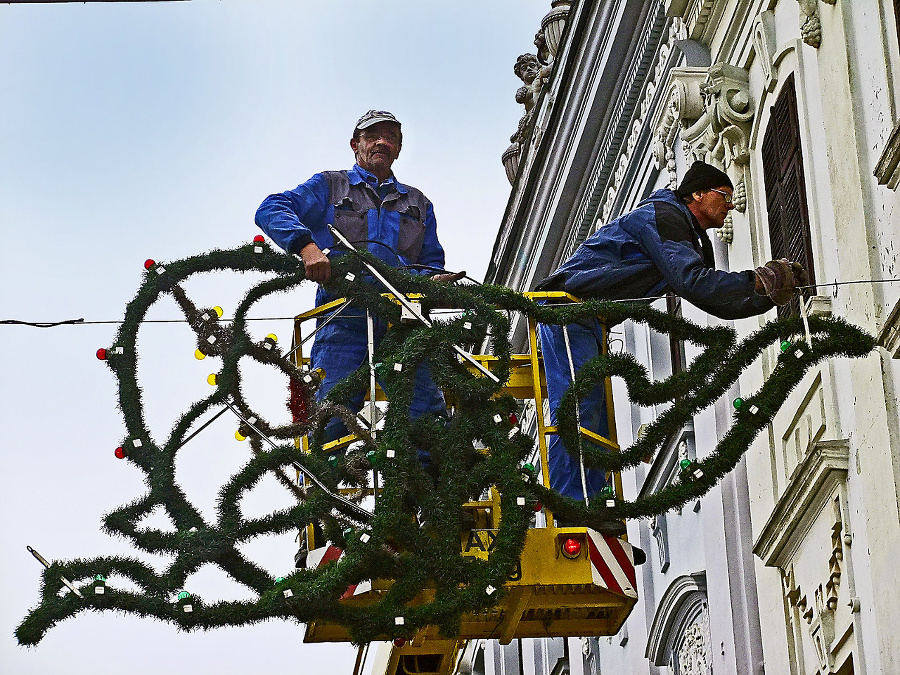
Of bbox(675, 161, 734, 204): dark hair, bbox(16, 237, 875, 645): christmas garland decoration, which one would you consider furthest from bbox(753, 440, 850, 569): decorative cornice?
bbox(675, 161, 734, 204): dark hair

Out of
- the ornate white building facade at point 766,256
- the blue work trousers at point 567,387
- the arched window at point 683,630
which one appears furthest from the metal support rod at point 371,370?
the arched window at point 683,630

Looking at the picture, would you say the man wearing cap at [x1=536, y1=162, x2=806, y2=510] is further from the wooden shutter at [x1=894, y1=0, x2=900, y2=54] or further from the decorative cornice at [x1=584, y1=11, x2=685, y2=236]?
the decorative cornice at [x1=584, y1=11, x2=685, y2=236]

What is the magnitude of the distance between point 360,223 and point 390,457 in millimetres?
3020

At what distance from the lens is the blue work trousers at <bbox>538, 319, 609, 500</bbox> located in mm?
11656

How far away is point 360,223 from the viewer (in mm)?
13148

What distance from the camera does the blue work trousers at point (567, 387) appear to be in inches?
459

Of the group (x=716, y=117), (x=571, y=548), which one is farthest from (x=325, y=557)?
(x=716, y=117)

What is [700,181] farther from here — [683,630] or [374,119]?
[683,630]

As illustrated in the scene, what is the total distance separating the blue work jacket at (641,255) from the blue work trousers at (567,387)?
0.95 ft

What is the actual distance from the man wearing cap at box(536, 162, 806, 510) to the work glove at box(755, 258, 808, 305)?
45 cm

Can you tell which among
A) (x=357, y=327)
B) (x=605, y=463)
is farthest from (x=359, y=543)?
(x=357, y=327)

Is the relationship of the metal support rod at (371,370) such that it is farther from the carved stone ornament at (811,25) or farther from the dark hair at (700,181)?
the carved stone ornament at (811,25)

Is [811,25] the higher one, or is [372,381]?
[811,25]

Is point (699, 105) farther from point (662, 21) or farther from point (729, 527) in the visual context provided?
point (729, 527)
